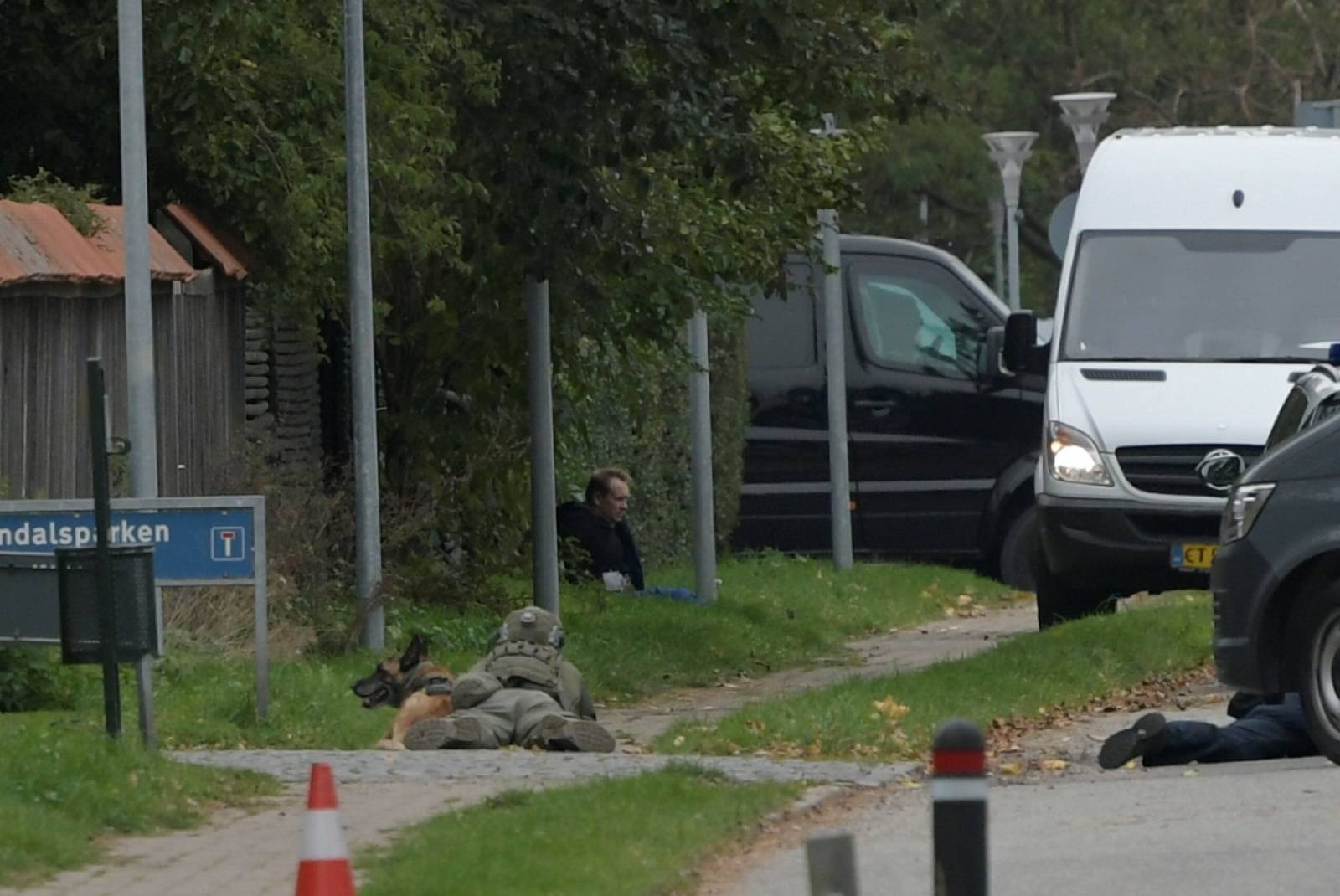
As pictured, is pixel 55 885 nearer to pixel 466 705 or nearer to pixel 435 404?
pixel 466 705

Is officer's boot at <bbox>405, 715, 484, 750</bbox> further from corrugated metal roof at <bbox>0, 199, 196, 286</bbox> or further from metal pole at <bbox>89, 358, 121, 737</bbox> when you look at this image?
corrugated metal roof at <bbox>0, 199, 196, 286</bbox>

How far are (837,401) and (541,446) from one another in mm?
5496

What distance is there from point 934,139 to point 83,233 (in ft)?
104

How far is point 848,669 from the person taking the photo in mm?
18203

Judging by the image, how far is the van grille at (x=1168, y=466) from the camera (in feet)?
51.0

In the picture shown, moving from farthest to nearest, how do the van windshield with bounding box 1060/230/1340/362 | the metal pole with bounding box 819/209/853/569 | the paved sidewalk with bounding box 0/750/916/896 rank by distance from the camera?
1. the metal pole with bounding box 819/209/853/569
2. the van windshield with bounding box 1060/230/1340/362
3. the paved sidewalk with bounding box 0/750/916/896

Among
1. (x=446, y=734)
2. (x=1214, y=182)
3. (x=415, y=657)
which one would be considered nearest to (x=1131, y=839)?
(x=446, y=734)

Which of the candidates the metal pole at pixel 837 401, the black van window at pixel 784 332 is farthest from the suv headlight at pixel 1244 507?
the black van window at pixel 784 332

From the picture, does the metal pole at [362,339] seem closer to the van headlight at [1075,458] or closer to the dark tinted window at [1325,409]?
the van headlight at [1075,458]

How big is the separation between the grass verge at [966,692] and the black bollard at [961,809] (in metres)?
6.59

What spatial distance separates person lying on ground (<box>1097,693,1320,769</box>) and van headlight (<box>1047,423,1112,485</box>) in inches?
174

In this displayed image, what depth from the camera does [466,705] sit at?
12242 mm

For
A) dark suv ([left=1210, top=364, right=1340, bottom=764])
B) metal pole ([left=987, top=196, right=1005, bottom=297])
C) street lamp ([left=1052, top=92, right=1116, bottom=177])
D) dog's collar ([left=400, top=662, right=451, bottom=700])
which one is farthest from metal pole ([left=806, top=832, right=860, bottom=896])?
metal pole ([left=987, top=196, right=1005, bottom=297])

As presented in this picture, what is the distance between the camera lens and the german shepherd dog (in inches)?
484
